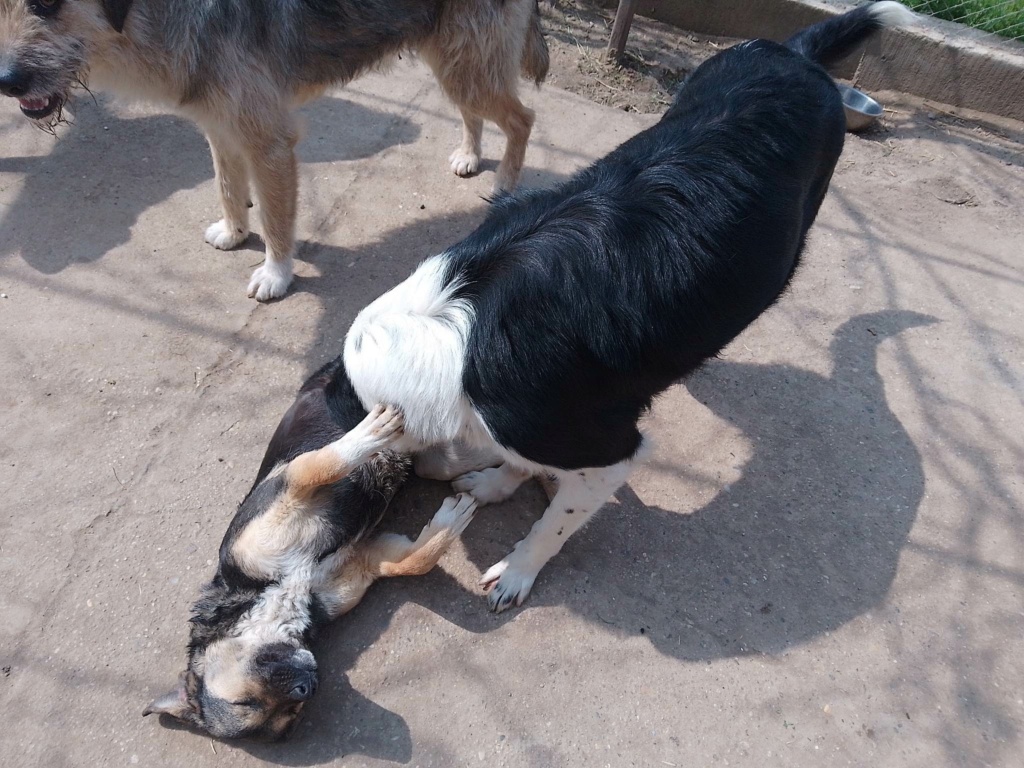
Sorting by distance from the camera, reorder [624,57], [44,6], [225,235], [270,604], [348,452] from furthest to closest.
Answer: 1. [624,57]
2. [225,235]
3. [44,6]
4. [270,604]
5. [348,452]

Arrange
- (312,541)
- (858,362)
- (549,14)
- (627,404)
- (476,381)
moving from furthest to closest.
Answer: (549,14) → (858,362) → (312,541) → (627,404) → (476,381)

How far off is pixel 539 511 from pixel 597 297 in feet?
3.60

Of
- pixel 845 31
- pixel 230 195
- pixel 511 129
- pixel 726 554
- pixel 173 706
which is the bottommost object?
pixel 173 706

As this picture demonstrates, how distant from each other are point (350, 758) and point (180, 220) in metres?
2.77

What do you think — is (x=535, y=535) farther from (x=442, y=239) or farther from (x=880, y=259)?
(x=880, y=259)

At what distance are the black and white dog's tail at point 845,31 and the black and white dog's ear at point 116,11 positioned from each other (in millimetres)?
2429

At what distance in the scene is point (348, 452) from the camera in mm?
2002

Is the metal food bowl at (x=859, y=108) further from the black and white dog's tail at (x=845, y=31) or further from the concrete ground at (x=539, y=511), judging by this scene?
the black and white dog's tail at (x=845, y=31)

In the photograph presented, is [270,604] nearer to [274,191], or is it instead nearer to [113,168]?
[274,191]

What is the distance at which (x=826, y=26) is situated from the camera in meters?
2.66

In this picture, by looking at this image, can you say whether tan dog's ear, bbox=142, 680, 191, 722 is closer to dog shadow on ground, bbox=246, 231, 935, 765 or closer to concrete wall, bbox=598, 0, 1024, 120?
dog shadow on ground, bbox=246, 231, 935, 765

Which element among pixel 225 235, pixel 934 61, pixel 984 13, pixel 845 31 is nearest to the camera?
pixel 845 31

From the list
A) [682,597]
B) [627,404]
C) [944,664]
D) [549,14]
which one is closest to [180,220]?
[627,404]

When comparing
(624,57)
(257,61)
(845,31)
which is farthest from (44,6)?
(624,57)
